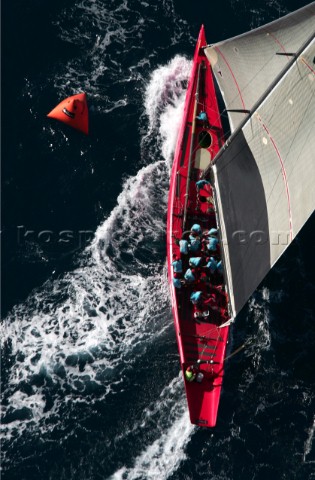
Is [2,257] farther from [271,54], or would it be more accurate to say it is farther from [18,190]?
[271,54]

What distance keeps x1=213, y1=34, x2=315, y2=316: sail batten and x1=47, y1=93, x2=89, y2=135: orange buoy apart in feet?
36.4

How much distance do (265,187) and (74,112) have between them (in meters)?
12.2

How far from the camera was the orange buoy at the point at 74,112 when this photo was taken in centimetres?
3716

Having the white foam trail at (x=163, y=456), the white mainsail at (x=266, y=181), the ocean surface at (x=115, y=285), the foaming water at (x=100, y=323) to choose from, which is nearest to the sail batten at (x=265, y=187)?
the white mainsail at (x=266, y=181)

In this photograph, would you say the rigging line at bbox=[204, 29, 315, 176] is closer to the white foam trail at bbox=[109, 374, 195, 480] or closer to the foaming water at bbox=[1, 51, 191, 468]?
the foaming water at bbox=[1, 51, 191, 468]

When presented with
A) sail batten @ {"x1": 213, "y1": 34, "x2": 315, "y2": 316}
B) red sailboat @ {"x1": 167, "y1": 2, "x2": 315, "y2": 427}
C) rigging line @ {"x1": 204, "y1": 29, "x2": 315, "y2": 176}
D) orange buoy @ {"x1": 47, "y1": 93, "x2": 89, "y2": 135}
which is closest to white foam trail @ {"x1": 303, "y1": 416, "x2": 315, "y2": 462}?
red sailboat @ {"x1": 167, "y1": 2, "x2": 315, "y2": 427}

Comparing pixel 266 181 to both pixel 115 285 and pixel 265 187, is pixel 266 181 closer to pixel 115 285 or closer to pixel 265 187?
pixel 265 187

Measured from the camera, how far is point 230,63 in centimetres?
3441

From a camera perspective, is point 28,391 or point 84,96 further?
point 84,96

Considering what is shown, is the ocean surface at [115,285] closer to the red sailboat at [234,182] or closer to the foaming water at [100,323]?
the foaming water at [100,323]

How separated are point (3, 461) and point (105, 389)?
556 centimetres

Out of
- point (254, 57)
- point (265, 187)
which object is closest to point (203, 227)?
point (265, 187)

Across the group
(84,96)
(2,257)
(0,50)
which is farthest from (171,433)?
(0,50)

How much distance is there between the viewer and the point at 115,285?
1407 inches
